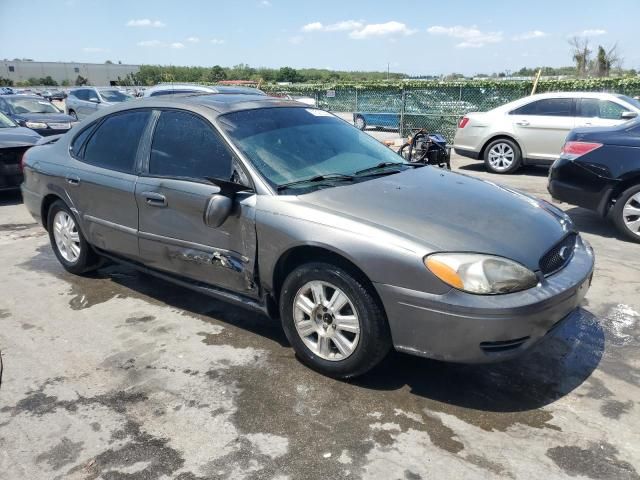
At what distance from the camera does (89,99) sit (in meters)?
19.6

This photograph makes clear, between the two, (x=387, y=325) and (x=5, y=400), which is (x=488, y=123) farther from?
(x=5, y=400)

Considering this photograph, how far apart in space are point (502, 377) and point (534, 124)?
818 cm

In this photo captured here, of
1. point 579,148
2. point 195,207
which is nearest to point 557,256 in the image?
point 195,207

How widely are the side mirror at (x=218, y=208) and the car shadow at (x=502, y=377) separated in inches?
52.3

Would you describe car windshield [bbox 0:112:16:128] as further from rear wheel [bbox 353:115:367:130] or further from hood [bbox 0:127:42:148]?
rear wheel [bbox 353:115:367:130]

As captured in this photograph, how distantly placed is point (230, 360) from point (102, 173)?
1995mm

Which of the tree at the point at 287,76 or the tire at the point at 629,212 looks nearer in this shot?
the tire at the point at 629,212

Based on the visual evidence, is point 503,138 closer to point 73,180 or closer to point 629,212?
point 629,212

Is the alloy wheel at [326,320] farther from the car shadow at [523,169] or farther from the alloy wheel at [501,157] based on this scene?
the alloy wheel at [501,157]

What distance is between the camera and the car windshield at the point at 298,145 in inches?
143

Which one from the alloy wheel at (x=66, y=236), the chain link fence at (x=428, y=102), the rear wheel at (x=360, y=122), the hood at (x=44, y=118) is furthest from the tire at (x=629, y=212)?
the rear wheel at (x=360, y=122)

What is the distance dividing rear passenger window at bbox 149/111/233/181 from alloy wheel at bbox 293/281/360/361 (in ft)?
3.25

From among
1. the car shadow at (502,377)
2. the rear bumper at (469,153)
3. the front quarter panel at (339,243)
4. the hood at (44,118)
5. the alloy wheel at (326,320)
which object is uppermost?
the hood at (44,118)

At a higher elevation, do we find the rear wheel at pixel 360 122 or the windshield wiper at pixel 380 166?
the windshield wiper at pixel 380 166
